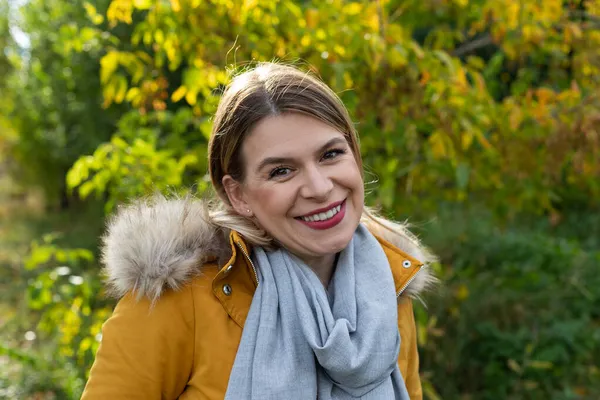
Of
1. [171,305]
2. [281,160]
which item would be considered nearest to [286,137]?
[281,160]

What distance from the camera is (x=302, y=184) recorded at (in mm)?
1569

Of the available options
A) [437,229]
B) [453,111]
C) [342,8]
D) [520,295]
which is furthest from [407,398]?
[437,229]

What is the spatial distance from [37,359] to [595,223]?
18.0 ft

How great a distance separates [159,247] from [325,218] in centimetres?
44

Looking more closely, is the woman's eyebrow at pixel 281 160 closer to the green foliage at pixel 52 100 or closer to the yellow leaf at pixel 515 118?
the yellow leaf at pixel 515 118

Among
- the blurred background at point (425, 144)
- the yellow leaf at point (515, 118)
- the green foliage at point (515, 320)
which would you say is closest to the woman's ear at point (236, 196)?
the blurred background at point (425, 144)

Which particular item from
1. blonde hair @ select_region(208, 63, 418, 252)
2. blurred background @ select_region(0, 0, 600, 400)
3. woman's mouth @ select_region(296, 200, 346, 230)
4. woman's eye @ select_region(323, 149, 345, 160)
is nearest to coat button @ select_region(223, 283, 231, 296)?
blonde hair @ select_region(208, 63, 418, 252)

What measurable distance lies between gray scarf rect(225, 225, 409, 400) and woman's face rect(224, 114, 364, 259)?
3.8 inches

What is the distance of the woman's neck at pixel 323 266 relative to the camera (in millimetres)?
1780

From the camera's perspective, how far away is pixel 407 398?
175 centimetres

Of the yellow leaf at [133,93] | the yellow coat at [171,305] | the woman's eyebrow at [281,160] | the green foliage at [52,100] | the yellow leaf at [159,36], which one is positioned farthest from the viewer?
the green foliage at [52,100]

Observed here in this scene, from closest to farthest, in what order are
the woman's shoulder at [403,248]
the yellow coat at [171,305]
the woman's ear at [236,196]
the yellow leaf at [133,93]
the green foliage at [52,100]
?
the yellow coat at [171,305], the woman's ear at [236,196], the woman's shoulder at [403,248], the yellow leaf at [133,93], the green foliage at [52,100]

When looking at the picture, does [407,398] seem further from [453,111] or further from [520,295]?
[520,295]

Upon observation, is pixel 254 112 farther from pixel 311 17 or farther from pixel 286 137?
pixel 311 17
